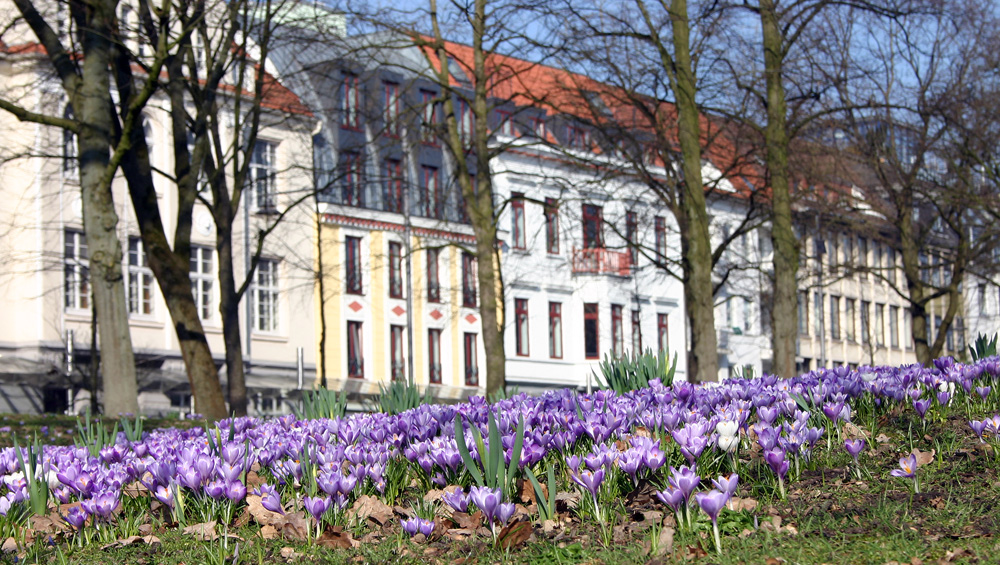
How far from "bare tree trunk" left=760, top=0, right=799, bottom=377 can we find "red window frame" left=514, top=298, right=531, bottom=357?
29.6m

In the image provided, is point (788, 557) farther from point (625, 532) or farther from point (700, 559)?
point (625, 532)

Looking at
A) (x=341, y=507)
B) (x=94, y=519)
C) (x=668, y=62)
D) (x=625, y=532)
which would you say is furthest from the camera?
(x=668, y=62)

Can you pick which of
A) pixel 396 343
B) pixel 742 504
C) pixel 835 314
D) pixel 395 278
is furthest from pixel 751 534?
pixel 835 314

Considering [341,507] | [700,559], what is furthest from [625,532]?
[341,507]

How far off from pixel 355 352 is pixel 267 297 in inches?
164

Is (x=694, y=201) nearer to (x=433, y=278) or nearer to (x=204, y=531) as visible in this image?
(x=204, y=531)

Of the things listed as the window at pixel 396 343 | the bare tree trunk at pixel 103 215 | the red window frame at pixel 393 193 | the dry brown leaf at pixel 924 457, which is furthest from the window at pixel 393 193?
the dry brown leaf at pixel 924 457

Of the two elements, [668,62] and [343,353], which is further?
[343,353]

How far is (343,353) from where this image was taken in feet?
145

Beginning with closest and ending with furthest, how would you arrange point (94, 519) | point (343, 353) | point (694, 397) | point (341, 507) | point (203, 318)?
point (341, 507) < point (94, 519) < point (694, 397) < point (203, 318) < point (343, 353)

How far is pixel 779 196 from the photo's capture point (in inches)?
781

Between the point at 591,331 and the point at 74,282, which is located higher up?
the point at 74,282

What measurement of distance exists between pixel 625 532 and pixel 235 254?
3778cm

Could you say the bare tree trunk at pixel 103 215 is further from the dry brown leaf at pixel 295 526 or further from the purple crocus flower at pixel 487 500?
the purple crocus flower at pixel 487 500
